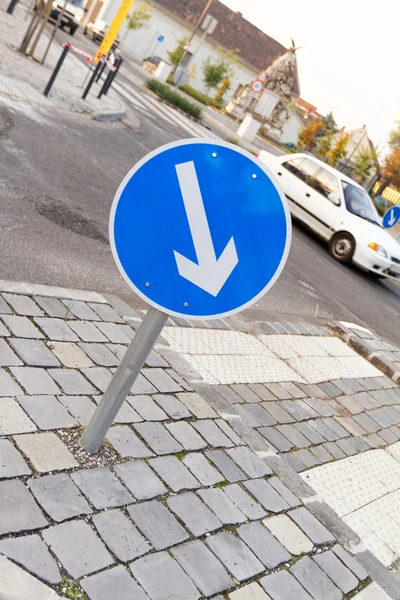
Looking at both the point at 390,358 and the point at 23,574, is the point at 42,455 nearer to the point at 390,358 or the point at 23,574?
the point at 23,574

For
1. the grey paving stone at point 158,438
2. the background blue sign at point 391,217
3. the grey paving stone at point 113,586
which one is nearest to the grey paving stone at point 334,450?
the grey paving stone at point 158,438

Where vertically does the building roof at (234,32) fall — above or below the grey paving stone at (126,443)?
above

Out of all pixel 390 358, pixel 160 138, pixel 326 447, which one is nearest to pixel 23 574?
pixel 326 447

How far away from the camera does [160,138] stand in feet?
53.1

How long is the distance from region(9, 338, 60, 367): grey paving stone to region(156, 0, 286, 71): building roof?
6767 cm

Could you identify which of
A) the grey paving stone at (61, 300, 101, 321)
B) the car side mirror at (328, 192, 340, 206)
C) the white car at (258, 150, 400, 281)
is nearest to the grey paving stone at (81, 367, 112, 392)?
the grey paving stone at (61, 300, 101, 321)

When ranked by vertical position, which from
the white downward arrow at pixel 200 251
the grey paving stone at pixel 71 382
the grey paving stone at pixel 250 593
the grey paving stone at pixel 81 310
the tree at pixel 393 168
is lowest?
the grey paving stone at pixel 81 310

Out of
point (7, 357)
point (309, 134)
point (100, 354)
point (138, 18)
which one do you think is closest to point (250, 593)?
point (7, 357)

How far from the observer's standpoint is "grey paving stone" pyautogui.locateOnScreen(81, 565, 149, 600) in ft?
7.91

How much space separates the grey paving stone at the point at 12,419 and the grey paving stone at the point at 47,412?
4 cm

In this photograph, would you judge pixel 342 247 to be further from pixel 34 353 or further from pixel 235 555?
pixel 235 555

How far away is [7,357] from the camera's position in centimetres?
354

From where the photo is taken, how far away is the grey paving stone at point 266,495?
3.56 metres

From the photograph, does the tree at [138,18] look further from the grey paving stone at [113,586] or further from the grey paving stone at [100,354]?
the grey paving stone at [113,586]
